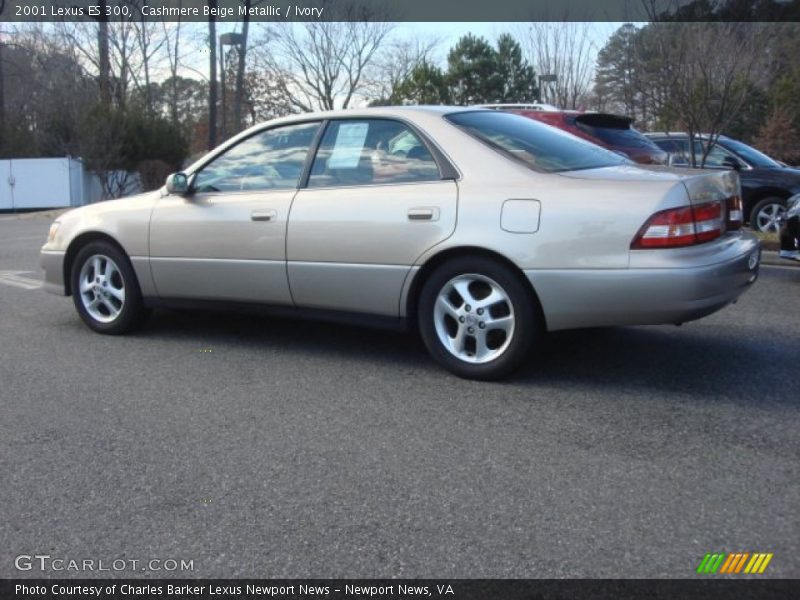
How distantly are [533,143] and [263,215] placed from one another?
1.71 m

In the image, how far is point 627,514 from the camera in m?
2.96

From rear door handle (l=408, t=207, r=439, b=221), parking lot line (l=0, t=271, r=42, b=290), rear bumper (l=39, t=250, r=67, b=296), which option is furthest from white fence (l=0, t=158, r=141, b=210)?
rear door handle (l=408, t=207, r=439, b=221)

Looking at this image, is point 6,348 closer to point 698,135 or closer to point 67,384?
point 67,384

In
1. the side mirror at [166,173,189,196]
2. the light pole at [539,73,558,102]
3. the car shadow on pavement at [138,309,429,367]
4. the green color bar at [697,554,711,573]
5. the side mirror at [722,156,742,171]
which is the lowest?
the green color bar at [697,554,711,573]

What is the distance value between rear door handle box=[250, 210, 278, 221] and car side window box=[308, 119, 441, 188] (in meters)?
0.29

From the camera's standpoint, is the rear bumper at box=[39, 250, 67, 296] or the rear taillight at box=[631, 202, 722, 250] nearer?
the rear taillight at box=[631, 202, 722, 250]

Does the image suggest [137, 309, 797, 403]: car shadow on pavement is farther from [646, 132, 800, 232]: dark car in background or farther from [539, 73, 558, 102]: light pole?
[539, 73, 558, 102]: light pole

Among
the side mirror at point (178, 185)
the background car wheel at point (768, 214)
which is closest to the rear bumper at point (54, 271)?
the side mirror at point (178, 185)

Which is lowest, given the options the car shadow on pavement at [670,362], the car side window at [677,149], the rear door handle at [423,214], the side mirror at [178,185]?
the car shadow on pavement at [670,362]

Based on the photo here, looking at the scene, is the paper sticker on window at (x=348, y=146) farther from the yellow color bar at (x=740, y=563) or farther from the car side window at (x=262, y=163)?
the yellow color bar at (x=740, y=563)

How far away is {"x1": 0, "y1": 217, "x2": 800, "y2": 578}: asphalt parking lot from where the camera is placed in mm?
2762

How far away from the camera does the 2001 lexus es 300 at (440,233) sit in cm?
414

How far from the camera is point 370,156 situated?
497cm
